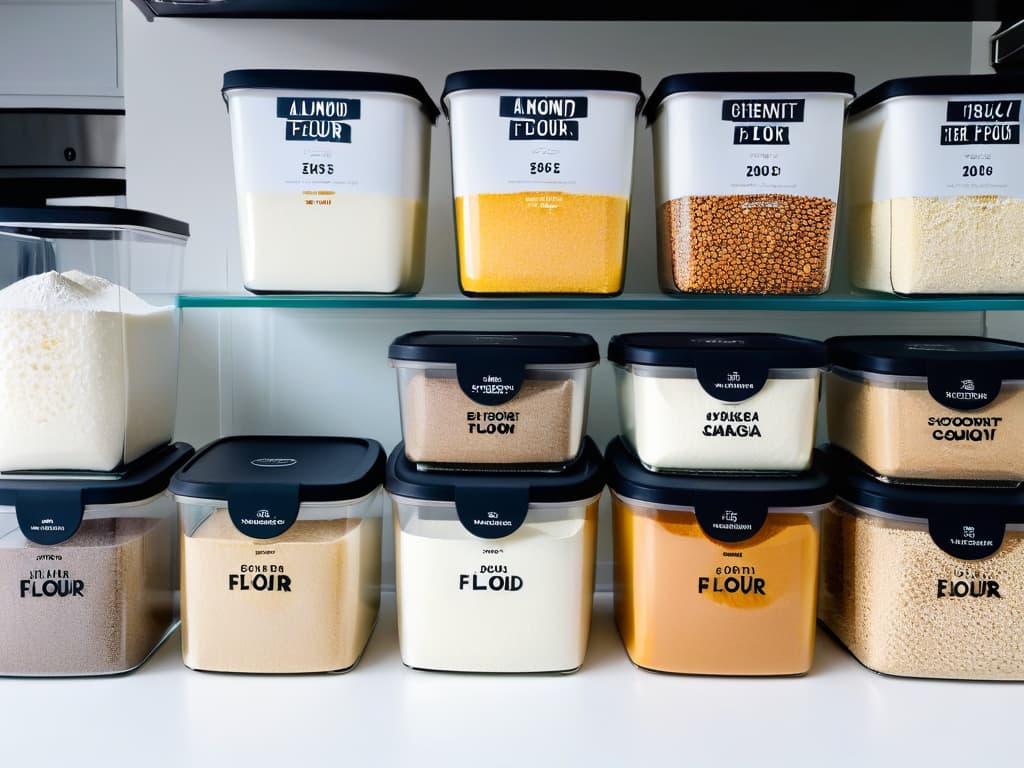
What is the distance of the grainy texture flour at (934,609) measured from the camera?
1.00 metres

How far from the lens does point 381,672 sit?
1046mm

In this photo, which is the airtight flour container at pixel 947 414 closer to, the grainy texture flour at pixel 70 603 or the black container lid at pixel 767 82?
the black container lid at pixel 767 82

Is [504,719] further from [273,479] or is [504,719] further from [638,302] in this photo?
[638,302]

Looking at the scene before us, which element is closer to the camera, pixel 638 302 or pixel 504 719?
pixel 504 719

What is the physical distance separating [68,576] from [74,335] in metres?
0.28

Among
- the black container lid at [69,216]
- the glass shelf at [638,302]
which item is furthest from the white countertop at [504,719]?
the black container lid at [69,216]

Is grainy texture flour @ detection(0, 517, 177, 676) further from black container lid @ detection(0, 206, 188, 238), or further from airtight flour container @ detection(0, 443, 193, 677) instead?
black container lid @ detection(0, 206, 188, 238)

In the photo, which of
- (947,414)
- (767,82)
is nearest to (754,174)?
(767,82)

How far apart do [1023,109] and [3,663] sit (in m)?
1.39

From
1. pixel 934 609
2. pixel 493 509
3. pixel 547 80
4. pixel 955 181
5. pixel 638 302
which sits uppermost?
pixel 547 80

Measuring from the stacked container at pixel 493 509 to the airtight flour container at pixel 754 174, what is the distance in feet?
0.66

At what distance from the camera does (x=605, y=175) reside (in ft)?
3.34

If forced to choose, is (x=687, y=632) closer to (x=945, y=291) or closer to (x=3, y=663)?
(x=945, y=291)

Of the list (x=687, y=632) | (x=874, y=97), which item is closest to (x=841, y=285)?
(x=874, y=97)
